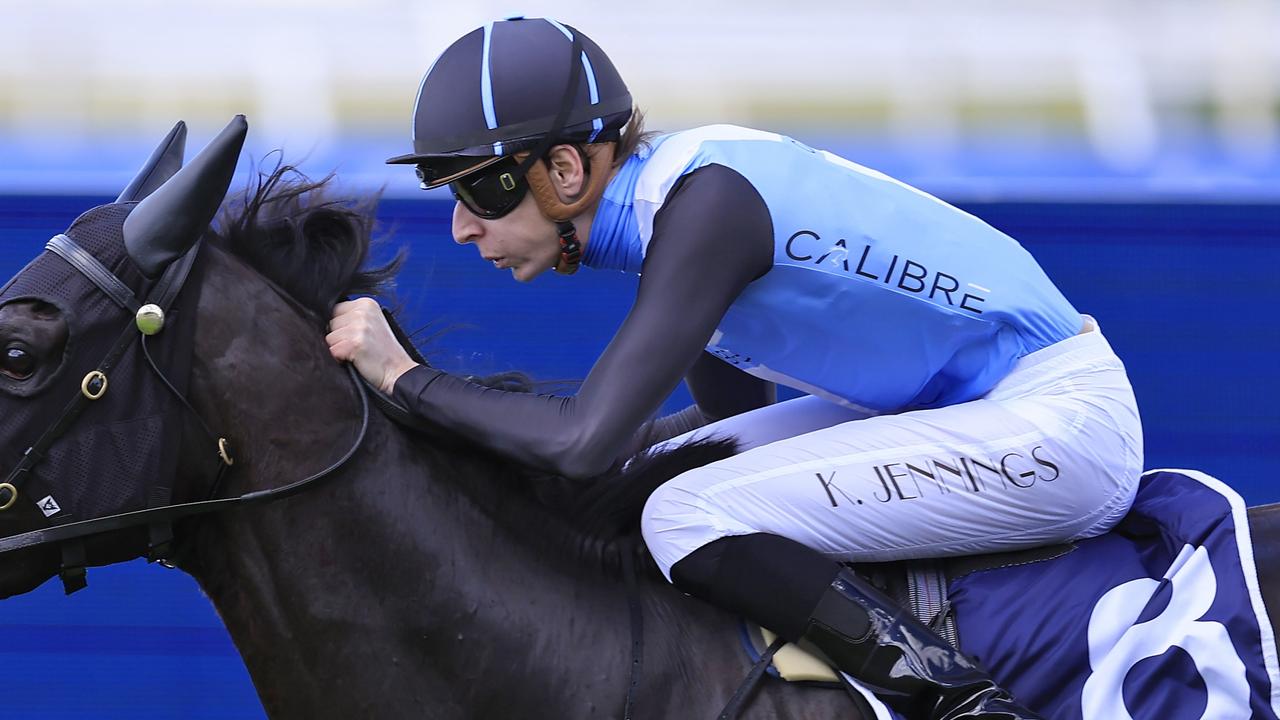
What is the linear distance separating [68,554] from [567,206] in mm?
902

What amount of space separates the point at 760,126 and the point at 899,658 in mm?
2594

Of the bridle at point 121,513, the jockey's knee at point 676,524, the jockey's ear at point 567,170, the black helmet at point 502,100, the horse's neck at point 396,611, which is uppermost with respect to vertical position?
the black helmet at point 502,100

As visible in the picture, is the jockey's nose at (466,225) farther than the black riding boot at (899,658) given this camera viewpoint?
Yes

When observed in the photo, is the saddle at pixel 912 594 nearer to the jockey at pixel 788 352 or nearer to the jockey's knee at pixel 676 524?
the jockey at pixel 788 352

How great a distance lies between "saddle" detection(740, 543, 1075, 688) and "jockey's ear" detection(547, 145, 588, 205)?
0.74 meters

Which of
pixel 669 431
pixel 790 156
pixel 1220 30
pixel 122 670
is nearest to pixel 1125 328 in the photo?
pixel 1220 30

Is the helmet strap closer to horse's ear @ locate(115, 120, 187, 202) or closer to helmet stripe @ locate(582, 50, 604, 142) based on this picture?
helmet stripe @ locate(582, 50, 604, 142)

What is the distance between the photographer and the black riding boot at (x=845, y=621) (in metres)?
1.91

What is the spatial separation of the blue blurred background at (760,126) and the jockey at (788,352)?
1674 millimetres

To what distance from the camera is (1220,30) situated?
14.4ft

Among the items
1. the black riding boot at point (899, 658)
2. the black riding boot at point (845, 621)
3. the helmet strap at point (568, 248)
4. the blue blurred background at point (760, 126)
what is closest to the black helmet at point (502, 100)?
the helmet strap at point (568, 248)

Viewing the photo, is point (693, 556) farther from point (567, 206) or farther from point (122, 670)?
point (122, 670)

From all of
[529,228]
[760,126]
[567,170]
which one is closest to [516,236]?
[529,228]

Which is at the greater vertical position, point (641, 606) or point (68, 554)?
point (68, 554)
